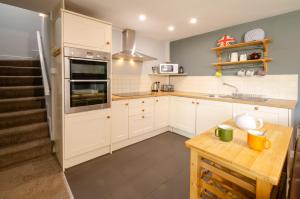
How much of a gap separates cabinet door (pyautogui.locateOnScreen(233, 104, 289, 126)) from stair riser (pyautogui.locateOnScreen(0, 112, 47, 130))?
330cm

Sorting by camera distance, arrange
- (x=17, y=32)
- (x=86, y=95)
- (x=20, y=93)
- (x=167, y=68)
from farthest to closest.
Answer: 1. (x=17, y=32)
2. (x=167, y=68)
3. (x=20, y=93)
4. (x=86, y=95)

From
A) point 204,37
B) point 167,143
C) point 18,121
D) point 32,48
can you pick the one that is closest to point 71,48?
point 18,121

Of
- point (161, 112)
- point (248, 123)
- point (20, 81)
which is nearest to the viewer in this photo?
point (248, 123)

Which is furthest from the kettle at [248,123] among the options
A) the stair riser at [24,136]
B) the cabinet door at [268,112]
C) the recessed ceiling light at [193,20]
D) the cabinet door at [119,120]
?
the stair riser at [24,136]

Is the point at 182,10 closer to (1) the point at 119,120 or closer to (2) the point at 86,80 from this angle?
(2) the point at 86,80

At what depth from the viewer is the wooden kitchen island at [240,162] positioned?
0.78 metres

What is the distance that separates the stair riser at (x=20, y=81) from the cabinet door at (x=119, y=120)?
6.64ft

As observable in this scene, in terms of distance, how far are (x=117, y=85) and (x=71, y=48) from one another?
4.54 feet

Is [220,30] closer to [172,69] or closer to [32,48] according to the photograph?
[172,69]

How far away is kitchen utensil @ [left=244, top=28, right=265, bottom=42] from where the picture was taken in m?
2.57

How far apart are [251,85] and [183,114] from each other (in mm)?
1330

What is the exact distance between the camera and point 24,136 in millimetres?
2404

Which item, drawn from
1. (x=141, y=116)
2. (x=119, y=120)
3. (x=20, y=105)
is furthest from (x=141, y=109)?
(x=20, y=105)

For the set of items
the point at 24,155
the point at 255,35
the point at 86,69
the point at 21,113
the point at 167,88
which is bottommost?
the point at 24,155
